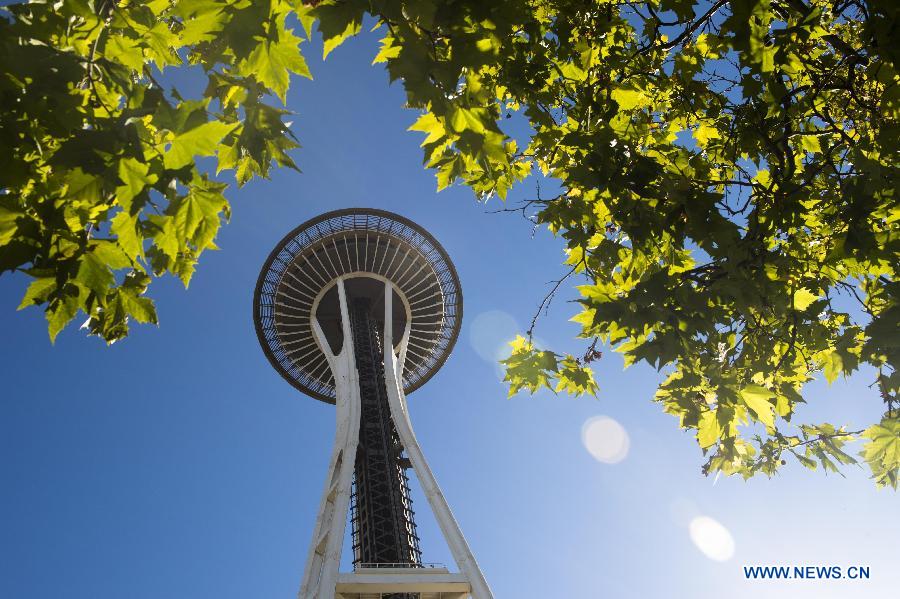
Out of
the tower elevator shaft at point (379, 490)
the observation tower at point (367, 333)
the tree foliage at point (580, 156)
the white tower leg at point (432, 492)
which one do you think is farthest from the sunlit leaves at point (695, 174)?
the tower elevator shaft at point (379, 490)

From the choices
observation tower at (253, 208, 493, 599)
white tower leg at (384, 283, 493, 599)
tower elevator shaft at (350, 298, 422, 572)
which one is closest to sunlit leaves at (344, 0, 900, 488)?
white tower leg at (384, 283, 493, 599)

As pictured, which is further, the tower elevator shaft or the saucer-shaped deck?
the saucer-shaped deck

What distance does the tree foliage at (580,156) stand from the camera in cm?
238

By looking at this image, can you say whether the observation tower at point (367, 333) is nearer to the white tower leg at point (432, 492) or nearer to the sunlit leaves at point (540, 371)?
the white tower leg at point (432, 492)

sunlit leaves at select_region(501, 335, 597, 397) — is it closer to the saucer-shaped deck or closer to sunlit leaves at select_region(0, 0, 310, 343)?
sunlit leaves at select_region(0, 0, 310, 343)

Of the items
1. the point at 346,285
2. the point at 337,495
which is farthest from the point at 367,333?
the point at 337,495

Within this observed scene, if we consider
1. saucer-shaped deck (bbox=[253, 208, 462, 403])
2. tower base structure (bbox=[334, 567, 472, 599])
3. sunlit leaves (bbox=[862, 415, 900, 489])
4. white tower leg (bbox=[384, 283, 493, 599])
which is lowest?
sunlit leaves (bbox=[862, 415, 900, 489])

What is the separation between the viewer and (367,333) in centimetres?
3094

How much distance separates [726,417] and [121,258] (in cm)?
383

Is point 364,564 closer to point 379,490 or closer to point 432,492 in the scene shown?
point 432,492

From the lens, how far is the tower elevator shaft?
21734 millimetres

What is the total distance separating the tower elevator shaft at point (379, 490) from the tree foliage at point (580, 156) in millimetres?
17170

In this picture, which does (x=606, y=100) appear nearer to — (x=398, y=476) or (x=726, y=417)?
(x=726, y=417)

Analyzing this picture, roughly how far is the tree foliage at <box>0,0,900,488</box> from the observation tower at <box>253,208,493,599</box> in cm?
1572
